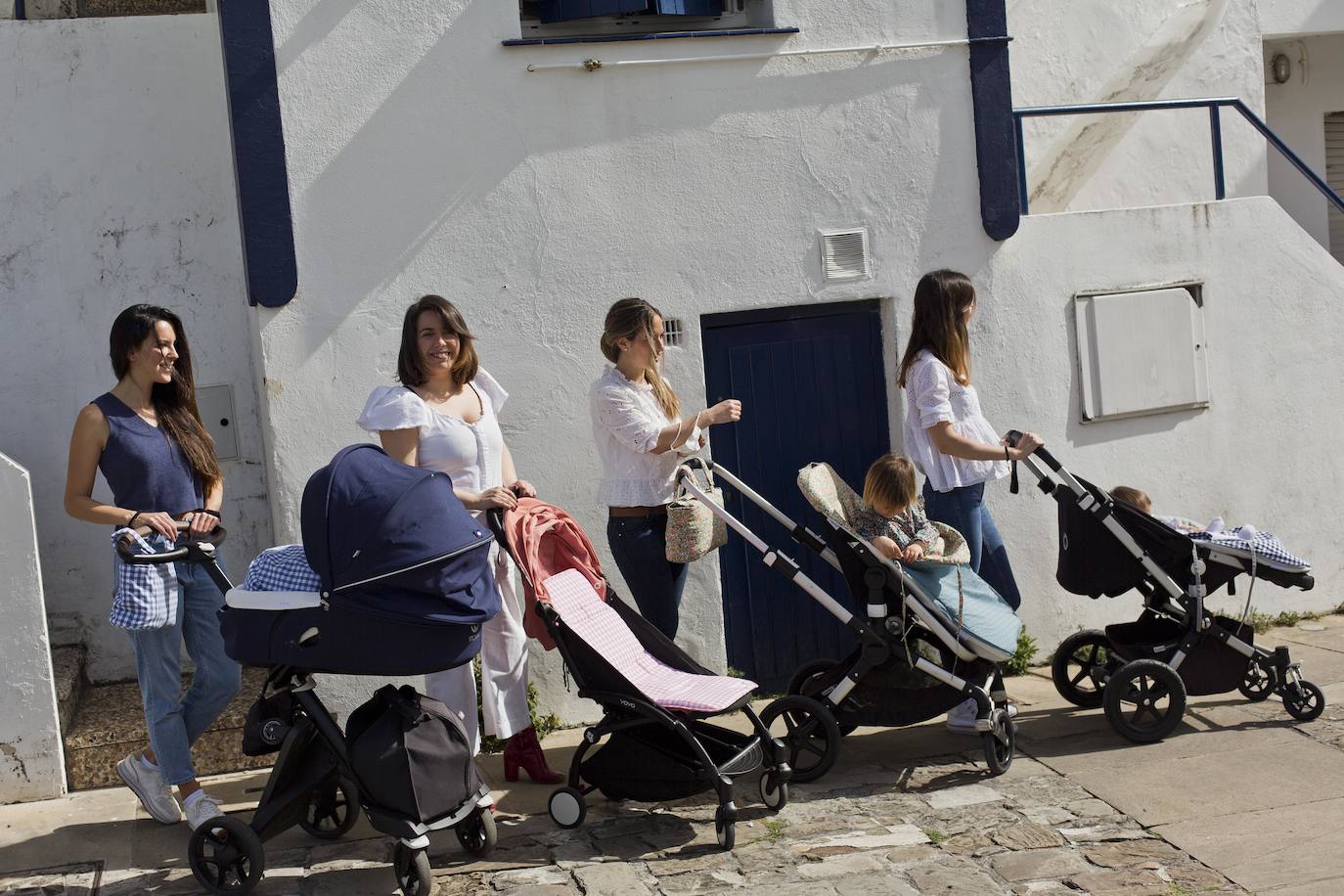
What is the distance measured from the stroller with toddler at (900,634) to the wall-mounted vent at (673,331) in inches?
46.9

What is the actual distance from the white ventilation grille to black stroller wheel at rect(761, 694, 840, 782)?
2306 mm

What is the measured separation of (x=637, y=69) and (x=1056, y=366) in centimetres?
264

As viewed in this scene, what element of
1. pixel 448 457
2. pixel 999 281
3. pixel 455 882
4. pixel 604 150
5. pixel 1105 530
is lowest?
pixel 455 882

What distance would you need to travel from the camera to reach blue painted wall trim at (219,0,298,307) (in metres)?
5.96

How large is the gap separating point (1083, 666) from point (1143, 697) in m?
0.55

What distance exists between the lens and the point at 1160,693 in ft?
19.1

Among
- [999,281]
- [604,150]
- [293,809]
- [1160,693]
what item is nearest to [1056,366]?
[999,281]

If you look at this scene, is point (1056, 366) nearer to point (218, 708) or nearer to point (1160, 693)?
A: point (1160, 693)

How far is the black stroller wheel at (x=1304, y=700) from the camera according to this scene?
19.3 ft

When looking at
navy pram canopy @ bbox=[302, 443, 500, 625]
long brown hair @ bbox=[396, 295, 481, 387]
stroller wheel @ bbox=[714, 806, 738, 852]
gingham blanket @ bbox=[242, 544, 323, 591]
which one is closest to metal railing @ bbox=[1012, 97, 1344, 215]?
long brown hair @ bbox=[396, 295, 481, 387]

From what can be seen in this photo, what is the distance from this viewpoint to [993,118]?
23.3 feet

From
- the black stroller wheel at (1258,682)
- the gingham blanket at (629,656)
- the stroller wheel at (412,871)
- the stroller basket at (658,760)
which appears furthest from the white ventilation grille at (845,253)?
the stroller wheel at (412,871)

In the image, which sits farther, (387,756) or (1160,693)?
(1160,693)

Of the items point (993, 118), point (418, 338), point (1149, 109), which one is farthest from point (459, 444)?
point (1149, 109)
